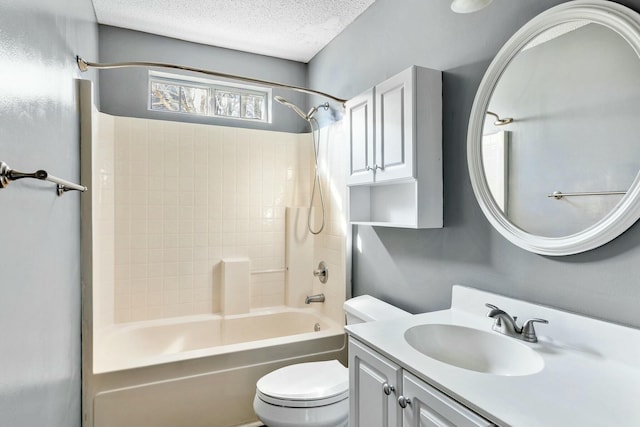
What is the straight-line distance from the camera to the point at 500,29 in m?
1.43

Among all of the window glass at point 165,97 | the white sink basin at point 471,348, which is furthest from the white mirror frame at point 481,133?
the window glass at point 165,97

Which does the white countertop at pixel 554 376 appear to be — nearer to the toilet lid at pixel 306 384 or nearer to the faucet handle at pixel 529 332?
the faucet handle at pixel 529 332

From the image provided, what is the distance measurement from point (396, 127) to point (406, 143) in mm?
110

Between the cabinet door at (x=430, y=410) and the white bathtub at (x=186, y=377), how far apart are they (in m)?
1.26

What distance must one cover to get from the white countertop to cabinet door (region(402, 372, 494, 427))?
2 centimetres

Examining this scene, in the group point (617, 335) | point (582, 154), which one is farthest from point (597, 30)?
point (617, 335)

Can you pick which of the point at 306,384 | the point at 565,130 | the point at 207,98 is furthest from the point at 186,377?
the point at 207,98

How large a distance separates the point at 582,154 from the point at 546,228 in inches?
10.5

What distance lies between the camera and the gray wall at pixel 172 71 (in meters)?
2.67

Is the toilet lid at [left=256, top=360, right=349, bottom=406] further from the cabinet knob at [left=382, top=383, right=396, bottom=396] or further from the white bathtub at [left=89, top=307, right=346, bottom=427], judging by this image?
the cabinet knob at [left=382, top=383, right=396, bottom=396]

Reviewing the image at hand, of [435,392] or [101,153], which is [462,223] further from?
[101,153]

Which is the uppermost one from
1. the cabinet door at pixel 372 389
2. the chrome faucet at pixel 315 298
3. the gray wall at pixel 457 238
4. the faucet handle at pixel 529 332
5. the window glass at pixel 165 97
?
the window glass at pixel 165 97

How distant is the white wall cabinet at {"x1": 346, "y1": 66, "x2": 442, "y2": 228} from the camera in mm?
1615

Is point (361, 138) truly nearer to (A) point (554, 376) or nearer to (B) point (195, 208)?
(A) point (554, 376)
